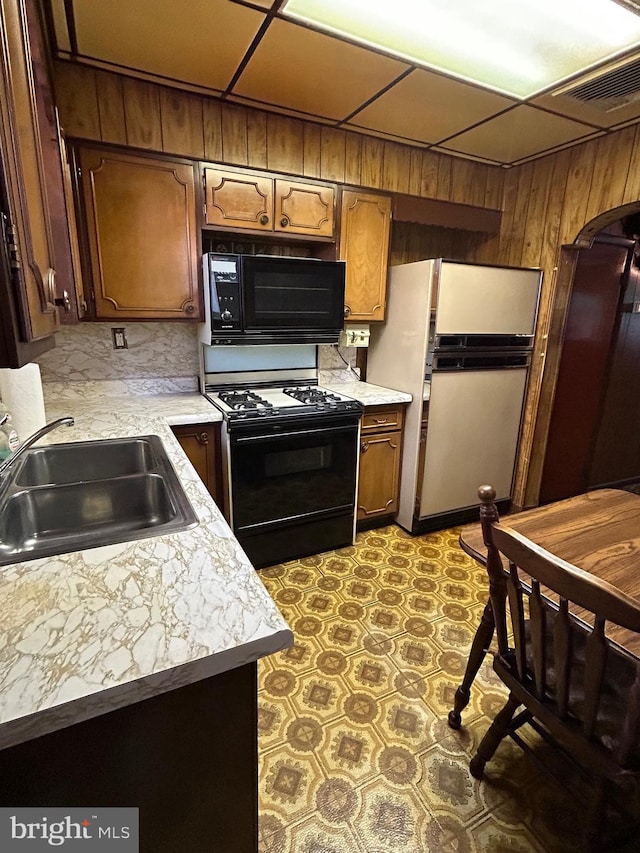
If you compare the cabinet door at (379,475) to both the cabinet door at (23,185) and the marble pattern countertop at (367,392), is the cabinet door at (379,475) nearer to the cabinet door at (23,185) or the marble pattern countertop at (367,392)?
the marble pattern countertop at (367,392)

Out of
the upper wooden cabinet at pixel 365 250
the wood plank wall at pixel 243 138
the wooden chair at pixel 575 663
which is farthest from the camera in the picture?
the upper wooden cabinet at pixel 365 250

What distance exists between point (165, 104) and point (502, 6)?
1.54 m

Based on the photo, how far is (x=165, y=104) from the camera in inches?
82.7

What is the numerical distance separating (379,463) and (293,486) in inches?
26.4

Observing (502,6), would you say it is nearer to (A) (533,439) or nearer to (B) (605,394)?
(A) (533,439)

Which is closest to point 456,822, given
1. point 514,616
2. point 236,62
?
point 514,616

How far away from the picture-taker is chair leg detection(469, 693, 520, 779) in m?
1.29

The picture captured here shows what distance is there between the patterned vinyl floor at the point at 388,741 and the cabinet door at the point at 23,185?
1.51 m

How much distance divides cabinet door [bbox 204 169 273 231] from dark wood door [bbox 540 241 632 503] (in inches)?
83.9

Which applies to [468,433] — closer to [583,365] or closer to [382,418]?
[382,418]

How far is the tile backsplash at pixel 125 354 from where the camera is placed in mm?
2414

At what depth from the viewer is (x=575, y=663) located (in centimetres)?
119

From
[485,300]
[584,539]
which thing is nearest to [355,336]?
[485,300]

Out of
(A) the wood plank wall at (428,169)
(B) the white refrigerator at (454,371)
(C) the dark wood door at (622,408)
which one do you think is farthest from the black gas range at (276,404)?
(C) the dark wood door at (622,408)
